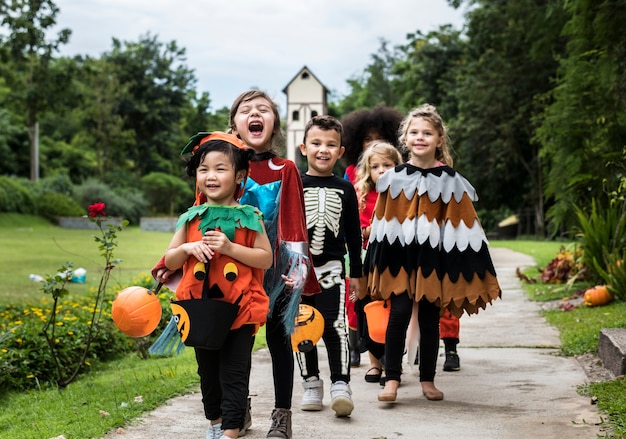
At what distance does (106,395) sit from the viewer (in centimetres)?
550

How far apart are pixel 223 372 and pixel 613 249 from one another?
7413 millimetres

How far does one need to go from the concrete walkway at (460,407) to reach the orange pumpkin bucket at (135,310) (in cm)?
55

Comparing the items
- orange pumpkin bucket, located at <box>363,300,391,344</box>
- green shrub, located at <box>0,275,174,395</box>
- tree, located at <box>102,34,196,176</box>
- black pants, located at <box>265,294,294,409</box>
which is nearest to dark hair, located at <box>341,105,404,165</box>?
orange pumpkin bucket, located at <box>363,300,391,344</box>

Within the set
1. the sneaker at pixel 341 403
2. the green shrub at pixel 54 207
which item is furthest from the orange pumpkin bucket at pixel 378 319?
the green shrub at pixel 54 207

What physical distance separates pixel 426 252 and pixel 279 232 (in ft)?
4.07

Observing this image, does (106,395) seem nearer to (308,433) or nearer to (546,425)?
(308,433)

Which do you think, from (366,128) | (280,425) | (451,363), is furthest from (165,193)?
(280,425)

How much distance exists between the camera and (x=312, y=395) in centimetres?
503

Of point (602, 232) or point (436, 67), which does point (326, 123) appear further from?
point (436, 67)

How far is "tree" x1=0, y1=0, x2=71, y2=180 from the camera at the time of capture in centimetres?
3072

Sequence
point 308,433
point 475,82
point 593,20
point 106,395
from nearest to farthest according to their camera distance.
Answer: point 308,433
point 106,395
point 593,20
point 475,82

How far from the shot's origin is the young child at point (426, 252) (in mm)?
5273

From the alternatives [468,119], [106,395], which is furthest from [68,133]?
[106,395]

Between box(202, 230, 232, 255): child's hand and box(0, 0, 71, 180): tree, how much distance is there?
25071 millimetres
